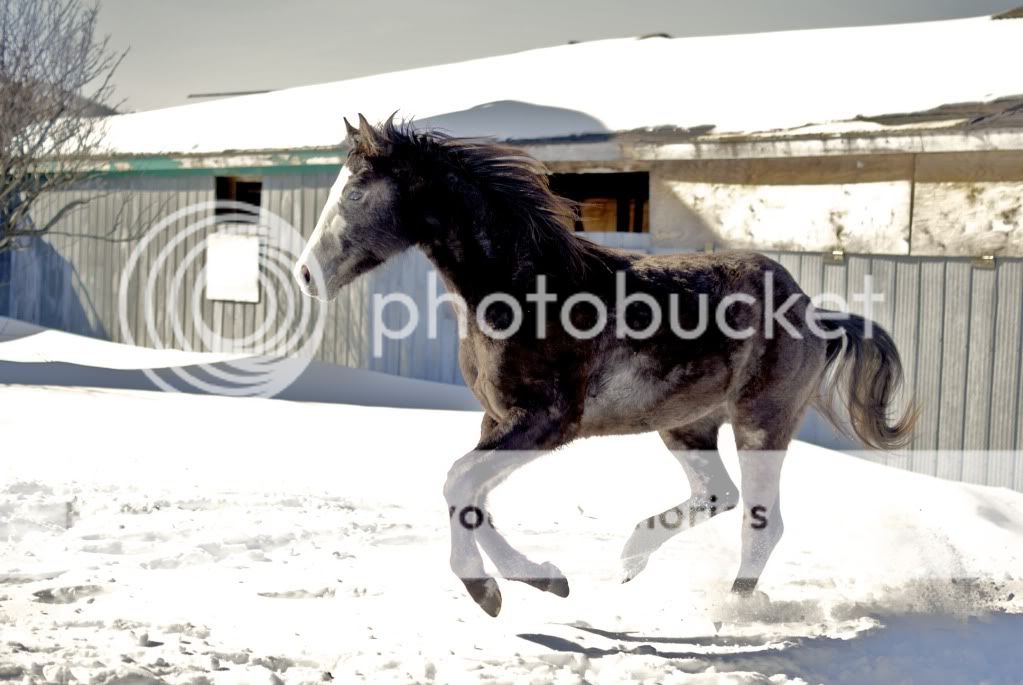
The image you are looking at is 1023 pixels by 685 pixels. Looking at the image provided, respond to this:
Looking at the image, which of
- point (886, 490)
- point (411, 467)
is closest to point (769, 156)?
point (886, 490)

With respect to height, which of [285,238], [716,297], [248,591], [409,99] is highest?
[409,99]

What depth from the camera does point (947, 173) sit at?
775cm

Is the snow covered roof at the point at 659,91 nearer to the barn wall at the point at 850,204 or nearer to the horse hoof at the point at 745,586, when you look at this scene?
the barn wall at the point at 850,204

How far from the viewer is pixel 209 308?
13523 mm

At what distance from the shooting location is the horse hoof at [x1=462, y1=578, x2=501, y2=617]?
3.78 metres

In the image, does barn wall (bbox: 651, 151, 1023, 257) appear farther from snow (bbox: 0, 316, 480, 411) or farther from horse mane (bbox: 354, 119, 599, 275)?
horse mane (bbox: 354, 119, 599, 275)

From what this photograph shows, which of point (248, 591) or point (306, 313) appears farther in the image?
point (306, 313)

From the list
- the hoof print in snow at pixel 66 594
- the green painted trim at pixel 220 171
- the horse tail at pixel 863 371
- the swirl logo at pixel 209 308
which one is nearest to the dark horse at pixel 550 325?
the horse tail at pixel 863 371

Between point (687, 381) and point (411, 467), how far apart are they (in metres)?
3.62

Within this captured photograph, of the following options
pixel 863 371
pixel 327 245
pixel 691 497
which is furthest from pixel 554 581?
pixel 863 371

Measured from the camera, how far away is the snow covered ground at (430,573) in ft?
12.8

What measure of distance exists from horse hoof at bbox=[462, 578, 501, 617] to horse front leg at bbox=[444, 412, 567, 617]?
5 centimetres

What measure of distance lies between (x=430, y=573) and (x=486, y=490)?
129 centimetres

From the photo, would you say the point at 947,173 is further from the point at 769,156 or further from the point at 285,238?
the point at 285,238
